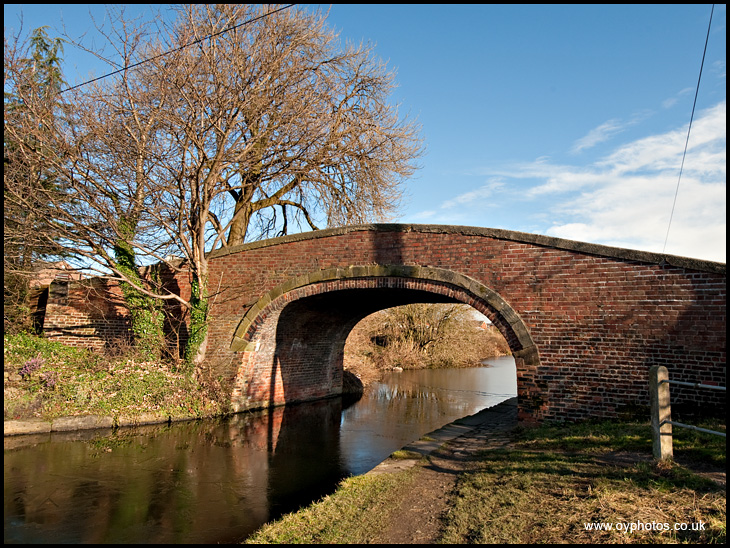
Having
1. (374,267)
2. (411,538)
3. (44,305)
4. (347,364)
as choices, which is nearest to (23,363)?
(44,305)

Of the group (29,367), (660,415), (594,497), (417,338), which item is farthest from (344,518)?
(417,338)

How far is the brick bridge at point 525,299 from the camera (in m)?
7.64

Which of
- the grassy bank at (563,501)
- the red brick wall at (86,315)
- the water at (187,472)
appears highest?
the red brick wall at (86,315)

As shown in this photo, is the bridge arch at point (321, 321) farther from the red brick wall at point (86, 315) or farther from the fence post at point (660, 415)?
the red brick wall at point (86, 315)

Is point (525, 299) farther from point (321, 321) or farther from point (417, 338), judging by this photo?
point (417, 338)

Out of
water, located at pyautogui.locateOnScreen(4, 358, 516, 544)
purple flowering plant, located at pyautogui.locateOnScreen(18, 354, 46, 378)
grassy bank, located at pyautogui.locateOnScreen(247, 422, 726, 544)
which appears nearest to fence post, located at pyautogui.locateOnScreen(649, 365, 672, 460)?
grassy bank, located at pyautogui.locateOnScreen(247, 422, 726, 544)

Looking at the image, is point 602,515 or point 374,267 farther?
point 374,267

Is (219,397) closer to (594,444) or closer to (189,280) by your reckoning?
(189,280)

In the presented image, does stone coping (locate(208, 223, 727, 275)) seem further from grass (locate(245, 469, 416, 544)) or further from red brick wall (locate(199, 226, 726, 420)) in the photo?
grass (locate(245, 469, 416, 544))

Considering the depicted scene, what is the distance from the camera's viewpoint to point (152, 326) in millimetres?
11430

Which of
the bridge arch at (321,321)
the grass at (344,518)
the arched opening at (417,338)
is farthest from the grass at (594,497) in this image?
the arched opening at (417,338)

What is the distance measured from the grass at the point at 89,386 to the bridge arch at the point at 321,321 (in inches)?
52.3

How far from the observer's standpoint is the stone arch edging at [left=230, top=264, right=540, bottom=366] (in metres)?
8.79

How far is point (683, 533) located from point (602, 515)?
1.93ft
